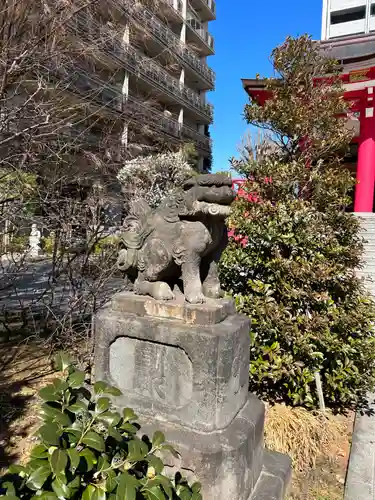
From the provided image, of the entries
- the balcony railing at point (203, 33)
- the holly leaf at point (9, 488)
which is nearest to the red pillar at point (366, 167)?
the holly leaf at point (9, 488)

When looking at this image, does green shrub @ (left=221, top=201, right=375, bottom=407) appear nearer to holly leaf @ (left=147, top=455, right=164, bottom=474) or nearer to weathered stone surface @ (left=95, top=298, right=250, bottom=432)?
weathered stone surface @ (left=95, top=298, right=250, bottom=432)

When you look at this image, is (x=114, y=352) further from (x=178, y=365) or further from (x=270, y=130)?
(x=270, y=130)

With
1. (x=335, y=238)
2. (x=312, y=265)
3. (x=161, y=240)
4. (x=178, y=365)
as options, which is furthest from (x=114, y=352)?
(x=335, y=238)

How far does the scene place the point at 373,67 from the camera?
29.4 ft

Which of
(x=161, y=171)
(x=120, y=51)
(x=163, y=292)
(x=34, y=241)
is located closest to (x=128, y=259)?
(x=163, y=292)

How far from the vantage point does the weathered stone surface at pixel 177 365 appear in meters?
2.09

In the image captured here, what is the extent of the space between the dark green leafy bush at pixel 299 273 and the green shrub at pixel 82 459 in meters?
1.92

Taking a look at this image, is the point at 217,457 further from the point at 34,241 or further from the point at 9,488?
the point at 34,241

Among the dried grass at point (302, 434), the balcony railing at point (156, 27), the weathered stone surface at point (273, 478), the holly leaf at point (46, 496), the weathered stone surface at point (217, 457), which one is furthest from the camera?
the balcony railing at point (156, 27)

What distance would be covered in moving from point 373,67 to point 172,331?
394 inches

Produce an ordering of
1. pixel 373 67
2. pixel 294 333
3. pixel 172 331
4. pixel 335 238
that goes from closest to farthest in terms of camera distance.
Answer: pixel 172 331 → pixel 294 333 → pixel 335 238 → pixel 373 67

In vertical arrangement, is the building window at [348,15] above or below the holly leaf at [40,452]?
above

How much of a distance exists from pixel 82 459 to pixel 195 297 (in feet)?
3.66

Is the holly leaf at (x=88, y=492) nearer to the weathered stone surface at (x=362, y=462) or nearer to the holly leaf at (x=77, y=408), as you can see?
the holly leaf at (x=77, y=408)
